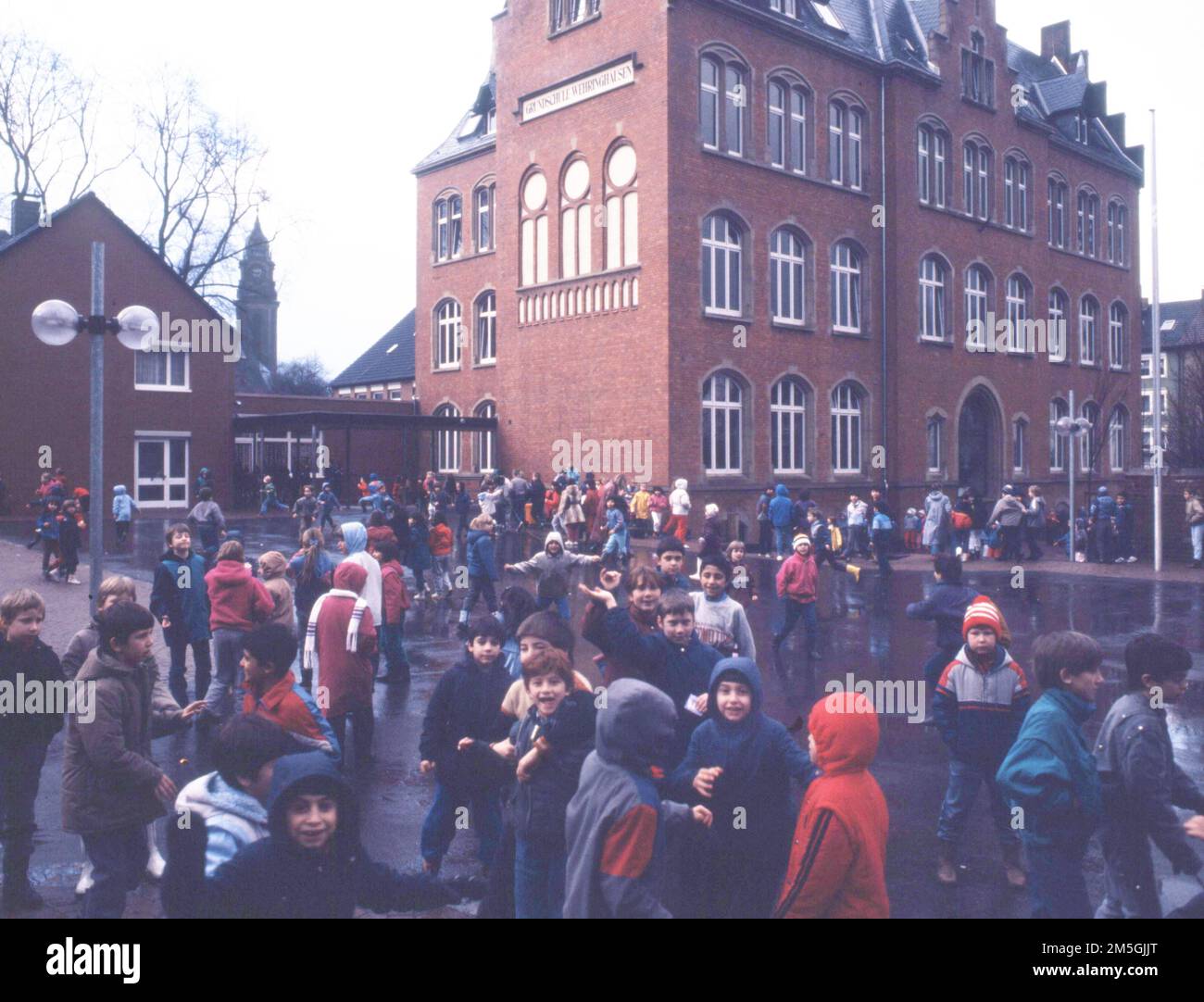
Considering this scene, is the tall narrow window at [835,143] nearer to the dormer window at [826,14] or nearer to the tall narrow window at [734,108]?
the dormer window at [826,14]

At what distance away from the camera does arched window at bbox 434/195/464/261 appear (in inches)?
1486

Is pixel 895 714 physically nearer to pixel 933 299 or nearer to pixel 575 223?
pixel 575 223

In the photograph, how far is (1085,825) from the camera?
162 inches

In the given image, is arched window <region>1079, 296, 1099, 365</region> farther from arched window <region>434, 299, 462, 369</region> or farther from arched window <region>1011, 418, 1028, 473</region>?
arched window <region>434, 299, 462, 369</region>

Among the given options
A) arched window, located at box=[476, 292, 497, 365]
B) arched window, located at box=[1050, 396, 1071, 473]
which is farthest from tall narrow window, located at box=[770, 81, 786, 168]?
arched window, located at box=[1050, 396, 1071, 473]

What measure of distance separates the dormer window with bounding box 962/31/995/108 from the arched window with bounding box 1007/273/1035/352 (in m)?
5.86

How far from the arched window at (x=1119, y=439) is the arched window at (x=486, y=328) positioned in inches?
948

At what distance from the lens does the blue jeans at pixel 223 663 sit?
832 cm

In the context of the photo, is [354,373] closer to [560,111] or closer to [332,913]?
[560,111]

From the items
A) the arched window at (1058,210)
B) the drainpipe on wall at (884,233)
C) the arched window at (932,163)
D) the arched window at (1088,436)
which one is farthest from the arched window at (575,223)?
the arched window at (1088,436)

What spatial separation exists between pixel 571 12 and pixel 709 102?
5.16 meters
